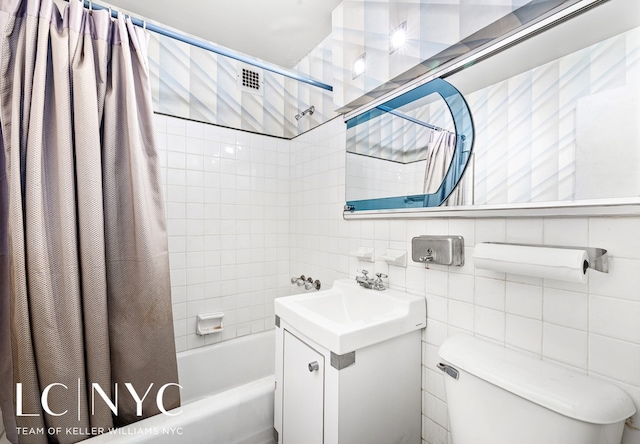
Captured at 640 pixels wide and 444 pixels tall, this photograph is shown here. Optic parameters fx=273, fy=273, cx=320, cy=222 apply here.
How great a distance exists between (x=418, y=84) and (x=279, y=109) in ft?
4.05

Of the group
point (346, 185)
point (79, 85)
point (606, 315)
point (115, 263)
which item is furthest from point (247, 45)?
point (606, 315)

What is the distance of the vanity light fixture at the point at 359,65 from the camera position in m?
1.37

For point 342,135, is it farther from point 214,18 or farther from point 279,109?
point 214,18

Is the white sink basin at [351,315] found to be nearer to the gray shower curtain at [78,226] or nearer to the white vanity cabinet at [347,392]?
the white vanity cabinet at [347,392]

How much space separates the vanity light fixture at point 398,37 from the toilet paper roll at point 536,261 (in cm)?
93

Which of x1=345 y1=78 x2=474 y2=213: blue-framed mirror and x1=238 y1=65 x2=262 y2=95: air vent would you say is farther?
x1=238 y1=65 x2=262 y2=95: air vent

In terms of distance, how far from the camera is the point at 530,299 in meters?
0.84

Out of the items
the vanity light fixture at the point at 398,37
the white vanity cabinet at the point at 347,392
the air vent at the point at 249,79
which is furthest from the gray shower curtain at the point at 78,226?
the vanity light fixture at the point at 398,37

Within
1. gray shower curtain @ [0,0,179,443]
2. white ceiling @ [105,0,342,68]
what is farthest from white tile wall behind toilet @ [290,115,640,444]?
white ceiling @ [105,0,342,68]

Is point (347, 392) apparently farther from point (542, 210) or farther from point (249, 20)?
point (249, 20)

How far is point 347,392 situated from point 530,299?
645 millimetres

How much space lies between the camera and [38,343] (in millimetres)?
1034

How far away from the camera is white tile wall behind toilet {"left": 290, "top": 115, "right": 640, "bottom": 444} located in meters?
0.68

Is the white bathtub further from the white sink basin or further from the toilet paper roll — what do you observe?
the toilet paper roll
